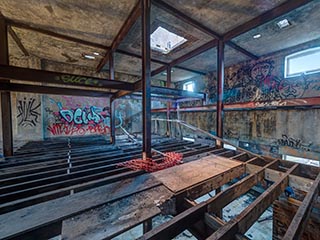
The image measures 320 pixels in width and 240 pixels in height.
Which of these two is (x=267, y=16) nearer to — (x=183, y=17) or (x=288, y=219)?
(x=183, y=17)

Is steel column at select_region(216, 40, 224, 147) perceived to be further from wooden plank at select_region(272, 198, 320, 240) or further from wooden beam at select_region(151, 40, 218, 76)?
wooden plank at select_region(272, 198, 320, 240)

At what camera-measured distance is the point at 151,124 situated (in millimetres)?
4086

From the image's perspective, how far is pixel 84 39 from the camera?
3992 mm

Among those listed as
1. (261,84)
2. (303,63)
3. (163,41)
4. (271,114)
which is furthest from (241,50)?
(163,41)

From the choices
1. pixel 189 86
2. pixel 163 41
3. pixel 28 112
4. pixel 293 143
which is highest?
pixel 163 41

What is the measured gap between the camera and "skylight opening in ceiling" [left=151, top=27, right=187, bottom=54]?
180 inches

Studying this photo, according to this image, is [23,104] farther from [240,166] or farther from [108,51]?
[240,166]

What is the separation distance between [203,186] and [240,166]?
1003 millimetres

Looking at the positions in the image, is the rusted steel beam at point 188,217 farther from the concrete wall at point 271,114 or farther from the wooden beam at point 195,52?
the concrete wall at point 271,114

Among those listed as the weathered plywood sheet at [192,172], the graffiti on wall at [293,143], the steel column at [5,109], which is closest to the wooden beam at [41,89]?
the steel column at [5,109]

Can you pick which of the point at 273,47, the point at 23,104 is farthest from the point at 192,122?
the point at 23,104

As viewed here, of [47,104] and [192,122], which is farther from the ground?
[47,104]

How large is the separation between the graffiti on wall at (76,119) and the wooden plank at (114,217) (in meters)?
6.08

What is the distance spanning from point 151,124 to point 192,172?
7.30 feet
